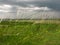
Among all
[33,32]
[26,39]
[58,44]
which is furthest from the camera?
[33,32]

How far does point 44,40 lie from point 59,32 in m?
6.37

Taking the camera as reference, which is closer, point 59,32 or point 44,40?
point 44,40

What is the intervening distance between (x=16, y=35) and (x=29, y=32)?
2942 millimetres

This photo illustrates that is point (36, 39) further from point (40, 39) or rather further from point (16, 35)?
point (16, 35)

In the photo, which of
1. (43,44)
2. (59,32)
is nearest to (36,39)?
(43,44)

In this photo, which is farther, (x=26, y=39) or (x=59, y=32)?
(x=59, y=32)

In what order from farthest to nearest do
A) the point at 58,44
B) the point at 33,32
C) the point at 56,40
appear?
the point at 33,32, the point at 56,40, the point at 58,44

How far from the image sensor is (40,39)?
116ft

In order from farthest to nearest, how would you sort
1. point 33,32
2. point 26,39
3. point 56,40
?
point 33,32
point 26,39
point 56,40

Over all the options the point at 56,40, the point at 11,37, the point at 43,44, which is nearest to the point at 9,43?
the point at 11,37

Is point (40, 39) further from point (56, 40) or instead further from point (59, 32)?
point (59, 32)

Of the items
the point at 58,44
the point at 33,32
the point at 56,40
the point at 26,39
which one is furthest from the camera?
the point at 33,32

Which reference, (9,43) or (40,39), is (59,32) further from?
(9,43)

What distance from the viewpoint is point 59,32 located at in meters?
39.9
